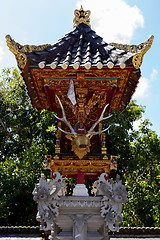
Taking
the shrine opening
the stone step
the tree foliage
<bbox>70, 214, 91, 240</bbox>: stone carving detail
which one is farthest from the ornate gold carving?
the tree foliage

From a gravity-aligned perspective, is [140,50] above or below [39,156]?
below

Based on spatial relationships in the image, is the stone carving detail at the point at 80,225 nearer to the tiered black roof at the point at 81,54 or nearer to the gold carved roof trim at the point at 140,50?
the tiered black roof at the point at 81,54

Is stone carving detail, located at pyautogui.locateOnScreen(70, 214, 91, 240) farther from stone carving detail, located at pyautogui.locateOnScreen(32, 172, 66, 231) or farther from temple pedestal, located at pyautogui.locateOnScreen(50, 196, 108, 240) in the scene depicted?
stone carving detail, located at pyautogui.locateOnScreen(32, 172, 66, 231)

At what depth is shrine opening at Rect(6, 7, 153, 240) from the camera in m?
4.48

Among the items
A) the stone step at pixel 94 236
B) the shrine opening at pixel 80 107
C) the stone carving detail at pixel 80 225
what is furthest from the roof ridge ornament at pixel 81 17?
the stone step at pixel 94 236

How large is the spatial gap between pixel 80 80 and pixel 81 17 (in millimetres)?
2930

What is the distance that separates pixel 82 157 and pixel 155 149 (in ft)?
44.0

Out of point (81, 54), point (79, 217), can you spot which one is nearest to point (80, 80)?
point (81, 54)

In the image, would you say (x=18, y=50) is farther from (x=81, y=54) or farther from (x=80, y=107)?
(x=80, y=107)

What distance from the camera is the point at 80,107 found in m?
6.01

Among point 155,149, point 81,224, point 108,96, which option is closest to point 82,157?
point 81,224

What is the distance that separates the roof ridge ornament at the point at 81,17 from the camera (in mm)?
7445

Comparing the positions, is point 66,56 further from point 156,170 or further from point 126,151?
point 126,151

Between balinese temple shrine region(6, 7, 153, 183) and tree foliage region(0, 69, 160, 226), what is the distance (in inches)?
345
